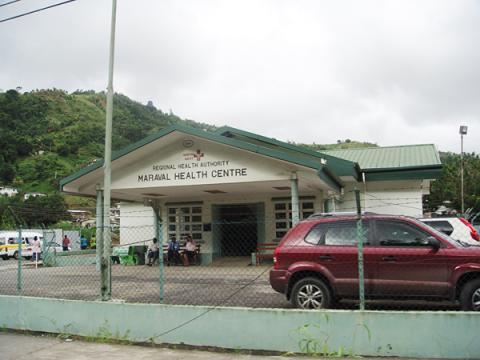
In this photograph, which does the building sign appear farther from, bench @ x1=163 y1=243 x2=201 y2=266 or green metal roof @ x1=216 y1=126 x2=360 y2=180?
bench @ x1=163 y1=243 x2=201 y2=266

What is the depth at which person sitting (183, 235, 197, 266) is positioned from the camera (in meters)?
21.0

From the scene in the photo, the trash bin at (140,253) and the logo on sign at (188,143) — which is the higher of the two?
the logo on sign at (188,143)

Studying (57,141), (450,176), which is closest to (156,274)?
(450,176)

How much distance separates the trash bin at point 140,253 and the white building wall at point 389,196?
352 inches

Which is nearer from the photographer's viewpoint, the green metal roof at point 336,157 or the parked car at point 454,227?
the parked car at point 454,227

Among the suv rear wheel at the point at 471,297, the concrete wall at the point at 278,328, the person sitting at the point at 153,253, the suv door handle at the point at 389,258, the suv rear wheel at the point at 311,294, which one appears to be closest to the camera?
the concrete wall at the point at 278,328

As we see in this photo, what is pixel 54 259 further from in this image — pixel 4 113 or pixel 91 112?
pixel 91 112

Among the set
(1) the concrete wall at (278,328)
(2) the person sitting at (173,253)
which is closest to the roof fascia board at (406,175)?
(2) the person sitting at (173,253)

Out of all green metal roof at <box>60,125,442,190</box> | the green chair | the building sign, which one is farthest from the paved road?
the green chair

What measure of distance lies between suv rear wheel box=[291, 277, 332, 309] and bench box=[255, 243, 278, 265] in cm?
1013

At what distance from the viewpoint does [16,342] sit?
8578mm

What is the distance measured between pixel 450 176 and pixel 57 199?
46.6 metres

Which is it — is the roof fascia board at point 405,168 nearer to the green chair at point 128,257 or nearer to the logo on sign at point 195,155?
the logo on sign at point 195,155

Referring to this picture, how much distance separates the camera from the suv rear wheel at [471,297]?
8062 mm
